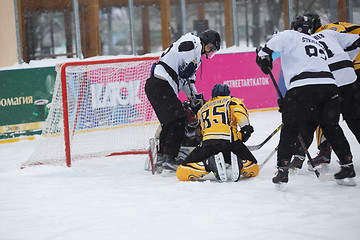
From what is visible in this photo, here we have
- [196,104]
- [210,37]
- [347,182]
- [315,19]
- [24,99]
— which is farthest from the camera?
[24,99]

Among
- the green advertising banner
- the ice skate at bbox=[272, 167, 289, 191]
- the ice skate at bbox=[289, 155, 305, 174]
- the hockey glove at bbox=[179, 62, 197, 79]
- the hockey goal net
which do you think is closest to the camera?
the ice skate at bbox=[272, 167, 289, 191]

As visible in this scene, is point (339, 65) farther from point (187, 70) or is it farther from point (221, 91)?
point (187, 70)

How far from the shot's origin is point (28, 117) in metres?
7.12

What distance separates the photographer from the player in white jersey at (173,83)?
4.73m

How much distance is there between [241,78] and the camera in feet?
28.1

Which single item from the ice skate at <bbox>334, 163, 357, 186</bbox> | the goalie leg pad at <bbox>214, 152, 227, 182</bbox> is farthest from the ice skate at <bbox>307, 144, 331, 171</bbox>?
the goalie leg pad at <bbox>214, 152, 227, 182</bbox>

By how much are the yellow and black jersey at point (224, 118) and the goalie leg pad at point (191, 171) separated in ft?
0.83

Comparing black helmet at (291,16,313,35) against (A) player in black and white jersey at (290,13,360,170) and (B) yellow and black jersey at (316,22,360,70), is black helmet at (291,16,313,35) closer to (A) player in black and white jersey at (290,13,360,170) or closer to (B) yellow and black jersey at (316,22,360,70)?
(A) player in black and white jersey at (290,13,360,170)

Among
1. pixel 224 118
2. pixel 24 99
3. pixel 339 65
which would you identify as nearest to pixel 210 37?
pixel 224 118

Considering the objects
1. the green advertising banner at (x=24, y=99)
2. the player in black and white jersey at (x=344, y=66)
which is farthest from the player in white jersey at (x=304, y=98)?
the green advertising banner at (x=24, y=99)

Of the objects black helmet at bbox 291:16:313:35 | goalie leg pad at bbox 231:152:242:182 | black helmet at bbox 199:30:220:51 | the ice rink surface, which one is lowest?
the ice rink surface

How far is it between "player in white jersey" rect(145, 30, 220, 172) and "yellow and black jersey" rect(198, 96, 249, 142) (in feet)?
1.20

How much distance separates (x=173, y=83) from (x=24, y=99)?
3030 millimetres

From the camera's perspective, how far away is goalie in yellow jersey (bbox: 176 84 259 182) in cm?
429
